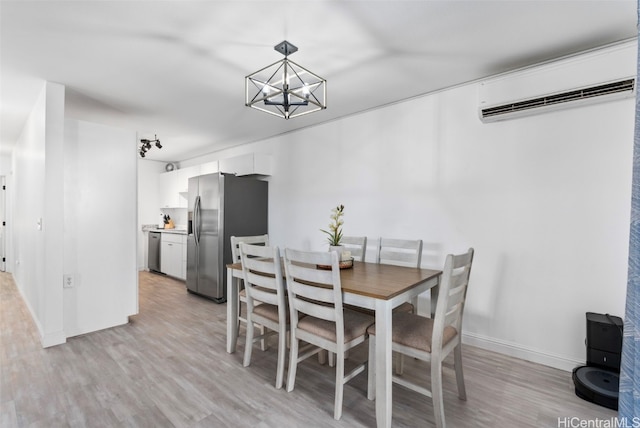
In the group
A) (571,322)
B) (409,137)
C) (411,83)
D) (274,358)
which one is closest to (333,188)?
(409,137)

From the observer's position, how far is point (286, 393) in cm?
204

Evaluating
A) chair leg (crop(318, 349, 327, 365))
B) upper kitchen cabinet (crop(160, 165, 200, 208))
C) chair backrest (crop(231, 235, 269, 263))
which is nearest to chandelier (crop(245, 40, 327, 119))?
chair backrest (crop(231, 235, 269, 263))

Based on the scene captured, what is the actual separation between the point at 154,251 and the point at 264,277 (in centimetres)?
480

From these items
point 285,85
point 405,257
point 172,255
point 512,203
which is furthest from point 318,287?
point 172,255

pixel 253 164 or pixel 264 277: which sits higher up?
pixel 253 164

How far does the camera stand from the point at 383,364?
164 cm

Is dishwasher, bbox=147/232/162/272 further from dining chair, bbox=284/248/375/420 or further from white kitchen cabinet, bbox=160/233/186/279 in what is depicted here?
dining chair, bbox=284/248/375/420

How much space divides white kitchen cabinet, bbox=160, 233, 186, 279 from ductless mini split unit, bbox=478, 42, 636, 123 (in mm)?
4946

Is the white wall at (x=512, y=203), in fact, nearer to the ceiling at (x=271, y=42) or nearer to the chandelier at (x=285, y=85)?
the ceiling at (x=271, y=42)

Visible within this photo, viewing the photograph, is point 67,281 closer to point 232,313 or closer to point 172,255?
point 232,313

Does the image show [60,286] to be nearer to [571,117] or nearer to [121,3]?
[121,3]

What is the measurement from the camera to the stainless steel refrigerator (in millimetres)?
4156

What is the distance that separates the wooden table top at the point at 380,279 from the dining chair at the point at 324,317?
0.14 meters

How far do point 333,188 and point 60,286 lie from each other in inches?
121
